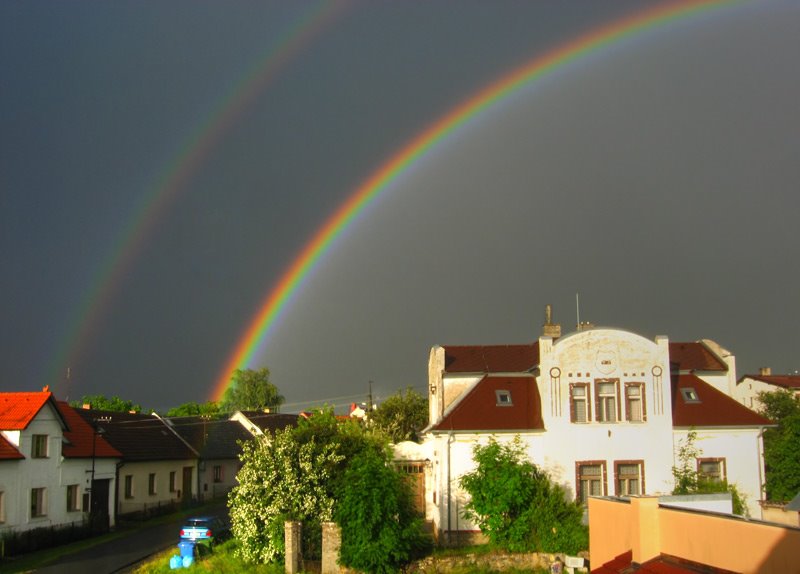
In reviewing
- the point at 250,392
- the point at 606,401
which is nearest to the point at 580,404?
the point at 606,401

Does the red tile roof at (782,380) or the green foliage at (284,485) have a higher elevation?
the red tile roof at (782,380)

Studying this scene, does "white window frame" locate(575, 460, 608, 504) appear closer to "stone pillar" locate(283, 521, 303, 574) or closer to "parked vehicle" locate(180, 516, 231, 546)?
"stone pillar" locate(283, 521, 303, 574)

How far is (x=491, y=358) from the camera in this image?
37594 millimetres

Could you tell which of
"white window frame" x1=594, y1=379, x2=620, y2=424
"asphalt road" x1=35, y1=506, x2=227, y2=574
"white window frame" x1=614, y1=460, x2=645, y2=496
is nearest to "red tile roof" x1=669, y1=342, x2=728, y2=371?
"white window frame" x1=594, y1=379, x2=620, y2=424

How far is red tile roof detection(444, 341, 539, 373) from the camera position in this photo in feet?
119

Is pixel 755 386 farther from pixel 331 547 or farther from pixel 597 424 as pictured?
pixel 331 547

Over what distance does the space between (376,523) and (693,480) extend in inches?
534

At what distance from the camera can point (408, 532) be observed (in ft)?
85.5

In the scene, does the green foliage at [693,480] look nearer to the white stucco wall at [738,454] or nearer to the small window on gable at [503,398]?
Result: the white stucco wall at [738,454]

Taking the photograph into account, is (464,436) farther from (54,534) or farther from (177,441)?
(177,441)

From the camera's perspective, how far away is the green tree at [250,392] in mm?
104438

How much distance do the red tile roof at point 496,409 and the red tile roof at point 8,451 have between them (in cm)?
1887

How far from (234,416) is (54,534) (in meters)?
37.5

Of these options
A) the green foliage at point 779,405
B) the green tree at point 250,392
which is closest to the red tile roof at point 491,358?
the green foliage at point 779,405
